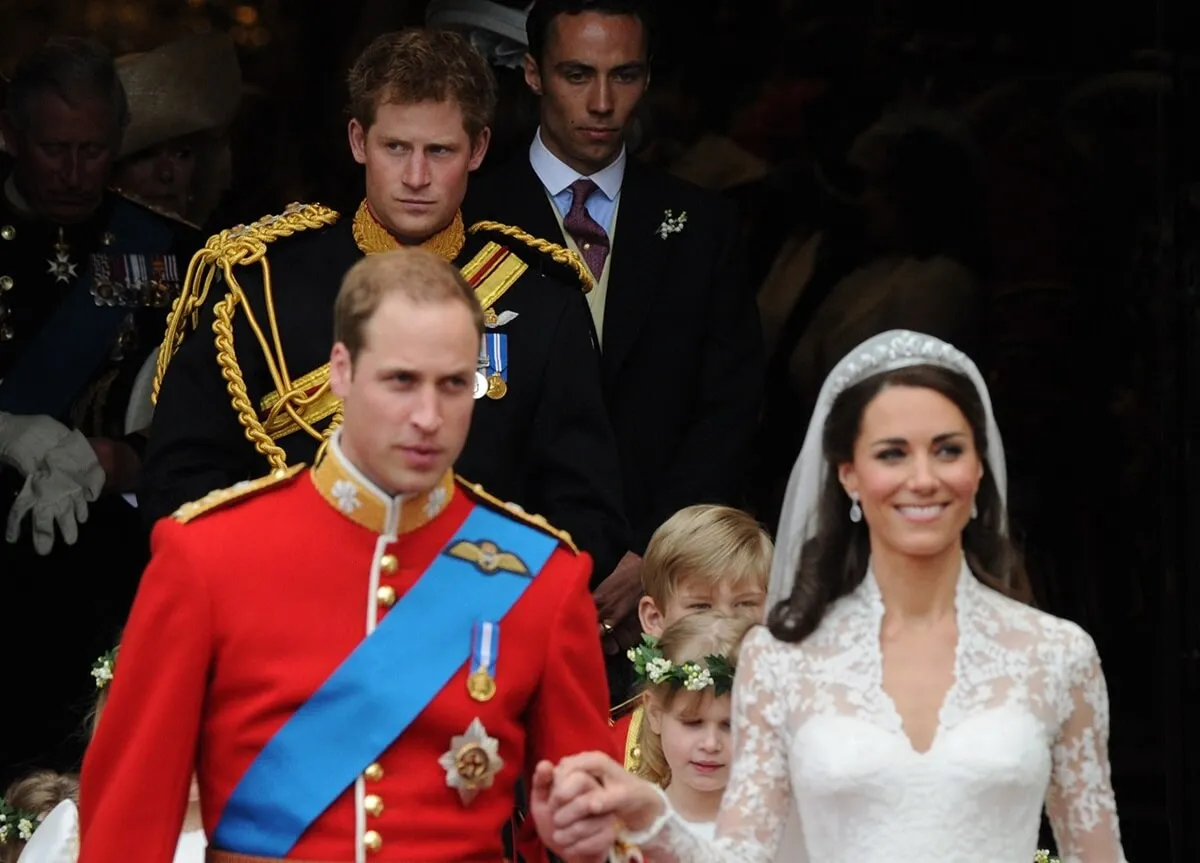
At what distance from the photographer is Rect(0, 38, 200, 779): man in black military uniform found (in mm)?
6965

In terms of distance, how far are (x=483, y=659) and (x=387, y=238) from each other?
57.1 inches

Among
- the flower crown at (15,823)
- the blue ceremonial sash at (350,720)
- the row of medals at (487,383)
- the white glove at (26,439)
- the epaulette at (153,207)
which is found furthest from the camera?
the epaulette at (153,207)

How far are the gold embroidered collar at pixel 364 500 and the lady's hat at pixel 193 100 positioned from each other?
2991mm

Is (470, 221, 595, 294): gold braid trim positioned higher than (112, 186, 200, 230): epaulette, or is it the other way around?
(112, 186, 200, 230): epaulette

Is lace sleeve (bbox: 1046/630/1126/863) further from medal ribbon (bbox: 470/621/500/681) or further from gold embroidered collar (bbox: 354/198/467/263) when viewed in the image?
gold embroidered collar (bbox: 354/198/467/263)

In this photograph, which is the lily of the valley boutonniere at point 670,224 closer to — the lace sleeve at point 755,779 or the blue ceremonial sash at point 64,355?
the blue ceremonial sash at point 64,355

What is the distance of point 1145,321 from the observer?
24.4 ft

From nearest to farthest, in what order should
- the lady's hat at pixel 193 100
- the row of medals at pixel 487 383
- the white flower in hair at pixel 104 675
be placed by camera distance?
1. the white flower in hair at pixel 104 675
2. the row of medals at pixel 487 383
3. the lady's hat at pixel 193 100

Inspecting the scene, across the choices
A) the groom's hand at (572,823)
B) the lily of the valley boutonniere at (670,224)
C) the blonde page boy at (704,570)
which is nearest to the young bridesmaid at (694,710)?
the blonde page boy at (704,570)

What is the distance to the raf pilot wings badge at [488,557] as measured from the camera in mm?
4484

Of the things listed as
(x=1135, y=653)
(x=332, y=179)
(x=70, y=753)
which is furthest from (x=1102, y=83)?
(x=70, y=753)

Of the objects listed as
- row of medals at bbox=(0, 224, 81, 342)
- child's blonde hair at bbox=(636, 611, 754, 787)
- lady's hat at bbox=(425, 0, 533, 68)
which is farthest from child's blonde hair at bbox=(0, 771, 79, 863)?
lady's hat at bbox=(425, 0, 533, 68)

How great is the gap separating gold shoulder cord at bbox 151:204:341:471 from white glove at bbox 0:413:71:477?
3.93ft

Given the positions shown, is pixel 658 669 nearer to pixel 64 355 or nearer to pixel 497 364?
pixel 497 364
